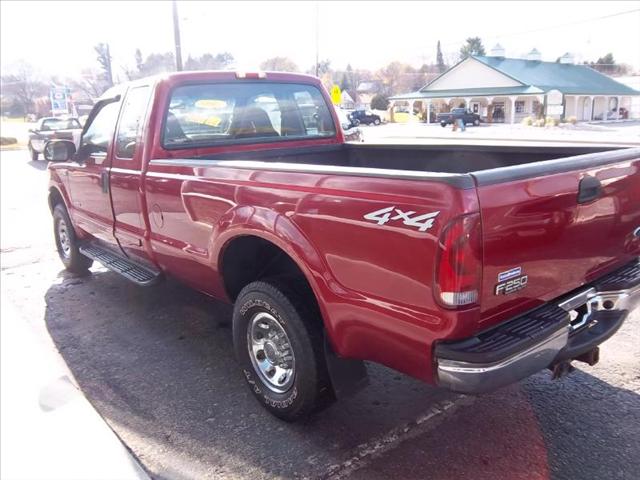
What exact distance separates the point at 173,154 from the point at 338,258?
214cm

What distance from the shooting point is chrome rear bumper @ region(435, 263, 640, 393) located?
87.7 inches

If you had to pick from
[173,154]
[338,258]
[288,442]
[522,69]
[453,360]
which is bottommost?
[288,442]

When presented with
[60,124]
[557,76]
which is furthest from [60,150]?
[557,76]

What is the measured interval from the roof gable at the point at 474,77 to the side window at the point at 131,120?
48285mm

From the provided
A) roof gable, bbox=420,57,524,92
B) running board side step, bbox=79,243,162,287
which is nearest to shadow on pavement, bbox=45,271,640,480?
running board side step, bbox=79,243,162,287

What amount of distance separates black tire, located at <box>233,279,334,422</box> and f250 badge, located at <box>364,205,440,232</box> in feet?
2.67

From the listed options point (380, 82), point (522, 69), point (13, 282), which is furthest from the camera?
point (380, 82)

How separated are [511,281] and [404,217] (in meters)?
0.55

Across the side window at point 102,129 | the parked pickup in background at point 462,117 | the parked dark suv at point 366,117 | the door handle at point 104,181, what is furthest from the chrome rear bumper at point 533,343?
the parked dark suv at point 366,117

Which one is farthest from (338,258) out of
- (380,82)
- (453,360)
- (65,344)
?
(380,82)

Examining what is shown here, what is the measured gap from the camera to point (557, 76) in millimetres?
51688

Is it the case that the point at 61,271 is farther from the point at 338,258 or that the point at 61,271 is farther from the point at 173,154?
the point at 338,258

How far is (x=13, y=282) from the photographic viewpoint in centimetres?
614

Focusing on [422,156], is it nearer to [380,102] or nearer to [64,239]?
[64,239]
